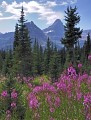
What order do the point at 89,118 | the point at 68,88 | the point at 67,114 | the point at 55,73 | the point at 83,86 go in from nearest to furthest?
the point at 89,118 < the point at 67,114 < the point at 68,88 < the point at 83,86 < the point at 55,73

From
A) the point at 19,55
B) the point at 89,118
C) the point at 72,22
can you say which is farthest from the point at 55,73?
the point at 89,118

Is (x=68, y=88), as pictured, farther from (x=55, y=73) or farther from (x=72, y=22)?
(x=72, y=22)

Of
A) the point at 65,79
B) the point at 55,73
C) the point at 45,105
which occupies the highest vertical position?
the point at 65,79

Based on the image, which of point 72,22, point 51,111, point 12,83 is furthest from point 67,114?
point 72,22

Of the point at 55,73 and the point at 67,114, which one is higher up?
the point at 67,114

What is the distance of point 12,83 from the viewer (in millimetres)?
9086

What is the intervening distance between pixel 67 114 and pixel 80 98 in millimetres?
680

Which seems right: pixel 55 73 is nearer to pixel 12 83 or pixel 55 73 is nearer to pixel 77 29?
pixel 77 29

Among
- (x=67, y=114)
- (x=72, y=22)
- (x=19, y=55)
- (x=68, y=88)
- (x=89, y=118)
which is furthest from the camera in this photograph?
(x=72, y=22)

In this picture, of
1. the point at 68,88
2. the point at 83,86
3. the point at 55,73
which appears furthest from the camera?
the point at 55,73

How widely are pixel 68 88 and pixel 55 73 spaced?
83.2 feet

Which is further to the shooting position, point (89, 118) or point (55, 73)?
point (55, 73)

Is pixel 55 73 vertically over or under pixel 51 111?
under

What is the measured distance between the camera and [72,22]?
5006cm
